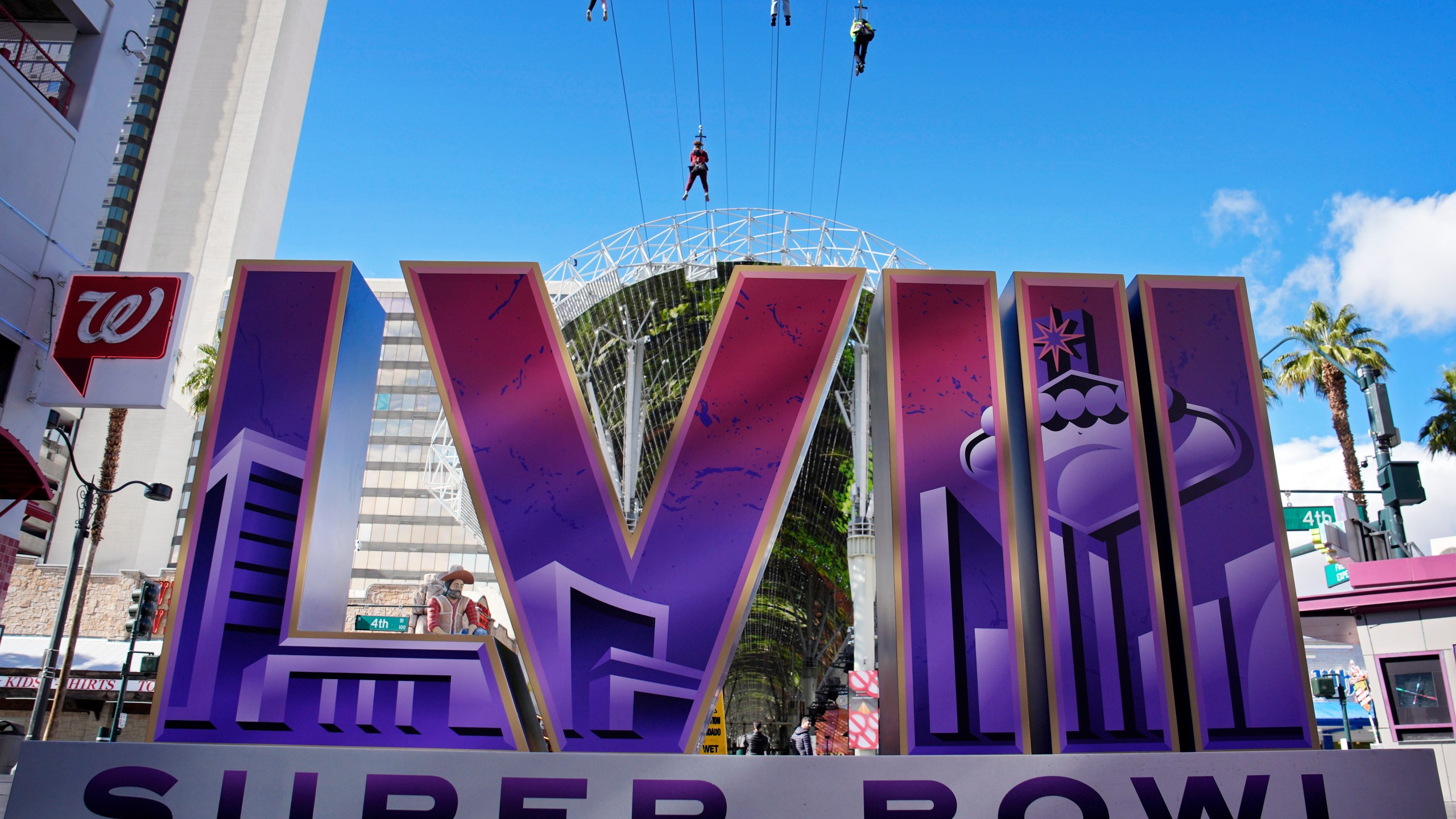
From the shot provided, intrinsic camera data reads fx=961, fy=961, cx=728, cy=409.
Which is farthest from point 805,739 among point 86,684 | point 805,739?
point 86,684

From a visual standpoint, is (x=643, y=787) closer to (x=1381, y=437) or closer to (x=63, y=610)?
(x=1381, y=437)

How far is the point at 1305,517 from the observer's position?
21.6m

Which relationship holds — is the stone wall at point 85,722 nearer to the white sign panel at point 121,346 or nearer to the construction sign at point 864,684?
the construction sign at point 864,684

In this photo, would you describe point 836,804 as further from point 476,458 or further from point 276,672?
point 276,672

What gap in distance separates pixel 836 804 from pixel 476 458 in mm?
4201

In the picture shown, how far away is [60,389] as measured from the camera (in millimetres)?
11539

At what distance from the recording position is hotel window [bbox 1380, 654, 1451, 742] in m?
16.1

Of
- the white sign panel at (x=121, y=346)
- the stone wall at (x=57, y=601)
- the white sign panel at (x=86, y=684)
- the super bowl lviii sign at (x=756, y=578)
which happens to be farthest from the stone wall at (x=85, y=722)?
the super bowl lviii sign at (x=756, y=578)

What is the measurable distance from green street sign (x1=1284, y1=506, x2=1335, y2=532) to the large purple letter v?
660 inches

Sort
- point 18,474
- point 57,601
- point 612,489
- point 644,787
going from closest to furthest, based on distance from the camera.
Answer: point 644,787 → point 612,489 → point 18,474 → point 57,601

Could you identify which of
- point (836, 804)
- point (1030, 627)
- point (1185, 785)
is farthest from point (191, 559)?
point (1185, 785)

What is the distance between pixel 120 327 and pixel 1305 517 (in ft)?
75.1

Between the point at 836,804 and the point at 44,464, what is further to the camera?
the point at 44,464

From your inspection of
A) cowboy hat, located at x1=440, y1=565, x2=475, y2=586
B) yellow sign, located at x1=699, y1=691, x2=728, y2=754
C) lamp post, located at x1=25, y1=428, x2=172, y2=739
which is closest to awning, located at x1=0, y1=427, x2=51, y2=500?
cowboy hat, located at x1=440, y1=565, x2=475, y2=586
